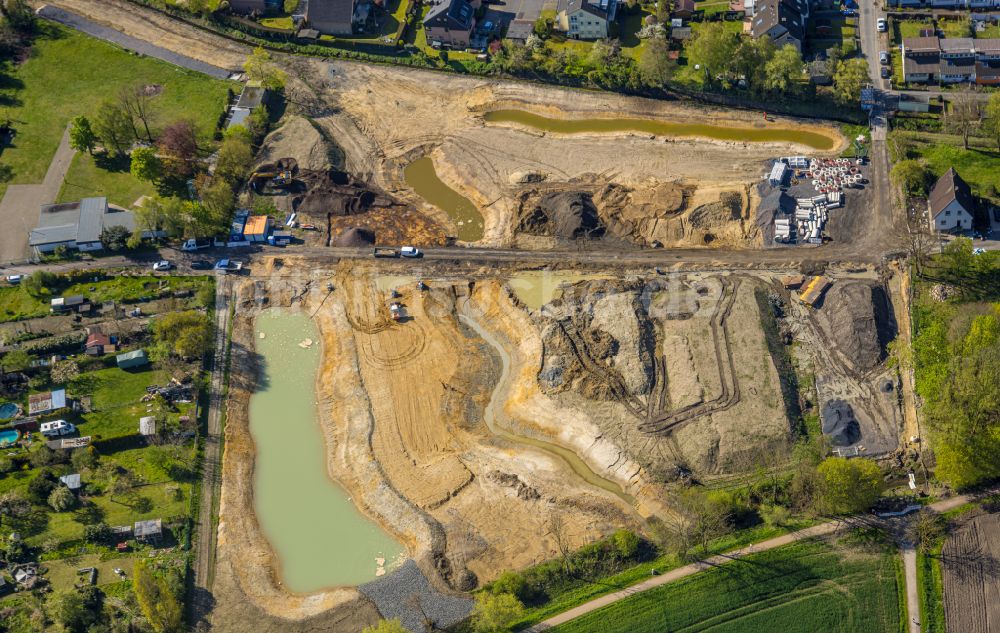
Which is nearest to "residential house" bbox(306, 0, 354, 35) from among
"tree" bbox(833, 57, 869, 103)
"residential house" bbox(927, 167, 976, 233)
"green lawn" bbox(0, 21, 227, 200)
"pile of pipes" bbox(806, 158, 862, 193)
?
"green lawn" bbox(0, 21, 227, 200)

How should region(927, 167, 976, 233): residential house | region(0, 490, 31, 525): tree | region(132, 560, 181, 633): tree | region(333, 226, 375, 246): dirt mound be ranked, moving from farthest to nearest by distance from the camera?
1. region(333, 226, 375, 246): dirt mound
2. region(927, 167, 976, 233): residential house
3. region(0, 490, 31, 525): tree
4. region(132, 560, 181, 633): tree

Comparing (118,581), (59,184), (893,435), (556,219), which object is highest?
(59,184)

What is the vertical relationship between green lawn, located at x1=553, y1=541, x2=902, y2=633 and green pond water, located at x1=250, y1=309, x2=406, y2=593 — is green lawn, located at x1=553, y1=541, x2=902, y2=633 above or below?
below

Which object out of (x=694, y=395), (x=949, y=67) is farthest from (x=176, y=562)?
(x=949, y=67)

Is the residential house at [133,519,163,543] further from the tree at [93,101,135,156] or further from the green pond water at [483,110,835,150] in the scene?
the green pond water at [483,110,835,150]

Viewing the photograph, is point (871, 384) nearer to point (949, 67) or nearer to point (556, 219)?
point (556, 219)

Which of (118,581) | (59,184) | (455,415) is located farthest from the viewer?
(59,184)
